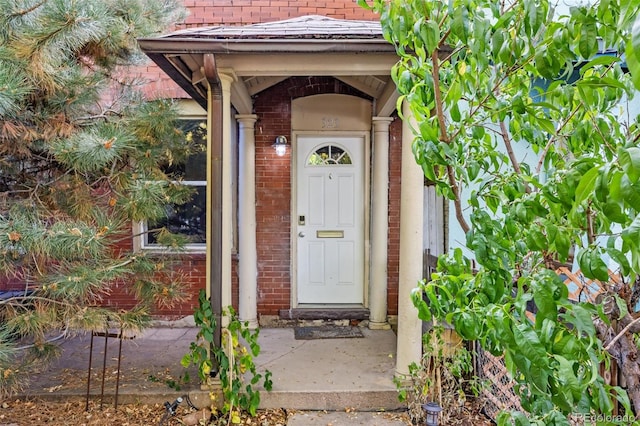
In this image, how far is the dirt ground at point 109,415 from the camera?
9.97 ft

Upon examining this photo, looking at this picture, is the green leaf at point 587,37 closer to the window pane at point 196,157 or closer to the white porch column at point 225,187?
the white porch column at point 225,187

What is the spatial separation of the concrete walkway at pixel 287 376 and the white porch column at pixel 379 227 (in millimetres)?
382

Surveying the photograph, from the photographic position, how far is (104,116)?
A: 320 cm

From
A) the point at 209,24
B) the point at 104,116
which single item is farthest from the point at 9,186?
the point at 209,24

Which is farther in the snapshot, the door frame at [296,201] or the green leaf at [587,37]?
the door frame at [296,201]

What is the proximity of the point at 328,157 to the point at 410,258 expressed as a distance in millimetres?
2242

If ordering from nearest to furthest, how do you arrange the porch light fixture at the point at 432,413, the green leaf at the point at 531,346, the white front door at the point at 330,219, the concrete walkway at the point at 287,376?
the green leaf at the point at 531,346 < the porch light fixture at the point at 432,413 < the concrete walkway at the point at 287,376 < the white front door at the point at 330,219

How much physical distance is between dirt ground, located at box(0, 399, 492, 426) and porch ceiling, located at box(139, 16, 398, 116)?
9.05 ft

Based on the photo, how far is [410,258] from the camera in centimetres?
330

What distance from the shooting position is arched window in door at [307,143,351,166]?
514 centimetres

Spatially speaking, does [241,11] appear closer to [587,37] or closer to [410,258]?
[410,258]

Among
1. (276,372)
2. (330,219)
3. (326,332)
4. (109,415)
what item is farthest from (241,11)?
(109,415)

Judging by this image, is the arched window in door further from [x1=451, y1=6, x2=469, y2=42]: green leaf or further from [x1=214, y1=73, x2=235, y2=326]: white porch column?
[x1=451, y1=6, x2=469, y2=42]: green leaf

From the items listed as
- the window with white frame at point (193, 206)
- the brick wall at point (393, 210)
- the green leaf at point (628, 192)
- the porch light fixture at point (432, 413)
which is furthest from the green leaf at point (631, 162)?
the window with white frame at point (193, 206)
